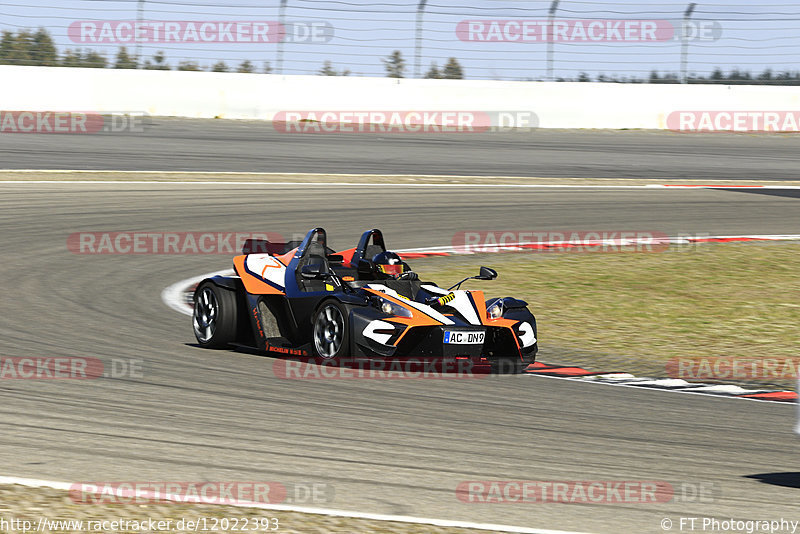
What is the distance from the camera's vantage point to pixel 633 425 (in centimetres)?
714

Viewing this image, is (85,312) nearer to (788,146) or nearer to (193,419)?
(193,419)

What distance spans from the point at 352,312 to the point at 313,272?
593 mm

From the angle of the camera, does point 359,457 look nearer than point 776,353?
Yes

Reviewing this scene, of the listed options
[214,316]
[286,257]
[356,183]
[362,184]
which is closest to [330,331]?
[286,257]

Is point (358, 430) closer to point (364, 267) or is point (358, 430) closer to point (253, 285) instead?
point (364, 267)

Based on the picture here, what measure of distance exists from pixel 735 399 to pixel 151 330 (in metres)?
5.03

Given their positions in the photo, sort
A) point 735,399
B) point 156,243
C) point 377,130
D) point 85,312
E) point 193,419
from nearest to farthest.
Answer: point 193,419
point 735,399
point 85,312
point 156,243
point 377,130

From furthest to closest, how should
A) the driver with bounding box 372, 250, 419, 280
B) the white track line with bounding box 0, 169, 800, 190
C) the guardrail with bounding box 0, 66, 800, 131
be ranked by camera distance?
the guardrail with bounding box 0, 66, 800, 131 → the white track line with bounding box 0, 169, 800, 190 → the driver with bounding box 372, 250, 419, 280

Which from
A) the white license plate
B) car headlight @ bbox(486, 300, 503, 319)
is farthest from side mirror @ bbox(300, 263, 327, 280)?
car headlight @ bbox(486, 300, 503, 319)

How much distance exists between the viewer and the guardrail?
25109 mm

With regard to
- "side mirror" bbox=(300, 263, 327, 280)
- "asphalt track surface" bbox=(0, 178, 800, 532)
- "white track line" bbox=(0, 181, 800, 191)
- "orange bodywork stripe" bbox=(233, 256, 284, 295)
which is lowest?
"asphalt track surface" bbox=(0, 178, 800, 532)

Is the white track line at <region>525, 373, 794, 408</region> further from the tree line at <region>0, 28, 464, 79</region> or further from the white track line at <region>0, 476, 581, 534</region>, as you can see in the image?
the tree line at <region>0, 28, 464, 79</region>

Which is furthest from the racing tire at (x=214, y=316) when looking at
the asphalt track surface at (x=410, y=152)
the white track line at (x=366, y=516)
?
the asphalt track surface at (x=410, y=152)

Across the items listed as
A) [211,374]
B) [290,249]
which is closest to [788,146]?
[290,249]
